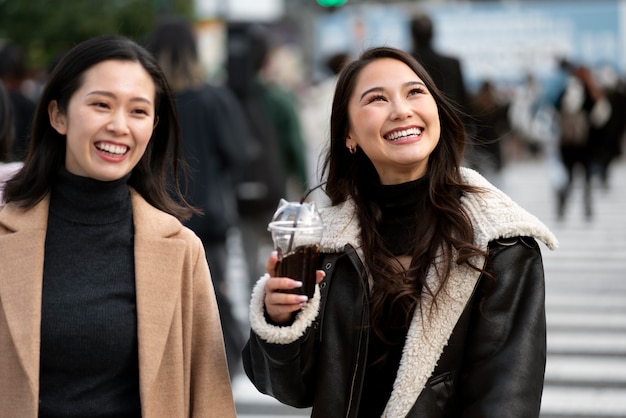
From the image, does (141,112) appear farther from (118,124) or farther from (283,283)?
(283,283)

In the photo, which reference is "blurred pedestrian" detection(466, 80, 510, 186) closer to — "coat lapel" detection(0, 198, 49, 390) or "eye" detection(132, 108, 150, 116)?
"eye" detection(132, 108, 150, 116)

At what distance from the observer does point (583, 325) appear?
9.03 metres

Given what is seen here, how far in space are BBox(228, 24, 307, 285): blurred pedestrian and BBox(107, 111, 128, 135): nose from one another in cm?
538

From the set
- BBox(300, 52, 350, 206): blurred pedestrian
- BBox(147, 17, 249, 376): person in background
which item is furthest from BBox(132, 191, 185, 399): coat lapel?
BBox(300, 52, 350, 206): blurred pedestrian

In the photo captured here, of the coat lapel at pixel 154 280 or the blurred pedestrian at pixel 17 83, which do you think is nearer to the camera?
the coat lapel at pixel 154 280

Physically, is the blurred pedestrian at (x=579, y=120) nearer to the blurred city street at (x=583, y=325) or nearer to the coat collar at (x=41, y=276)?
the blurred city street at (x=583, y=325)

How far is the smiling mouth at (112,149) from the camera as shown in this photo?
9.68 feet

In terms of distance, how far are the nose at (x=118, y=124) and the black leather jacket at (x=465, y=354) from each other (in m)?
0.62

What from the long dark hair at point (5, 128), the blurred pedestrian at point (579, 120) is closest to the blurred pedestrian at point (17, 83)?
the long dark hair at point (5, 128)

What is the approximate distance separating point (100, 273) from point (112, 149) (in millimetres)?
323

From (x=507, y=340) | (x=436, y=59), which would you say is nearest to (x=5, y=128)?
(x=507, y=340)

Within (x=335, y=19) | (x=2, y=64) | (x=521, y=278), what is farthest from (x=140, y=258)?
(x=335, y=19)

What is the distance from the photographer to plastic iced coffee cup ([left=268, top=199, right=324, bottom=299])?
270cm

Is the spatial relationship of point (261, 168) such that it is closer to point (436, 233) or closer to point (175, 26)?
point (175, 26)
